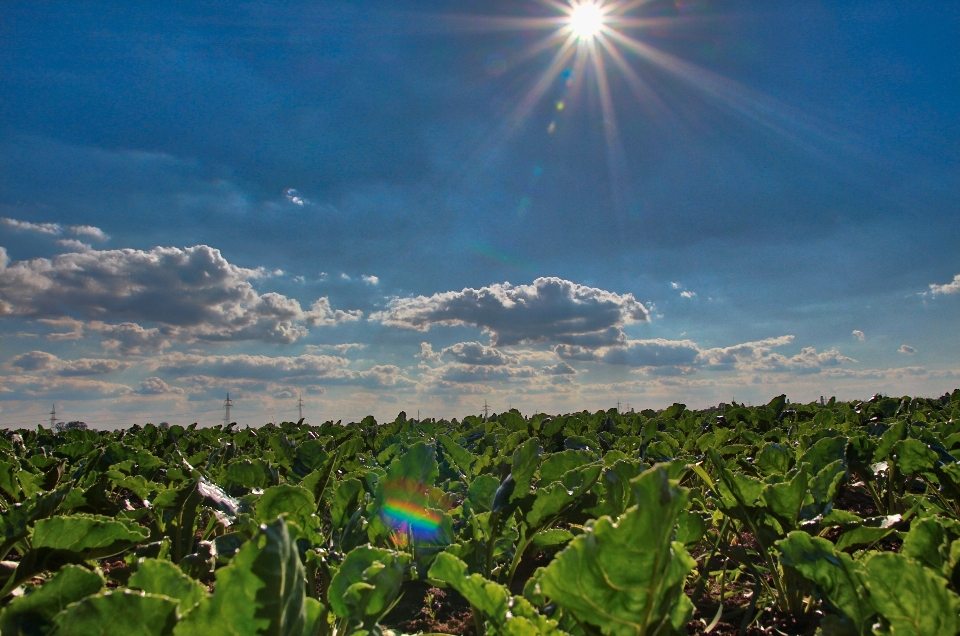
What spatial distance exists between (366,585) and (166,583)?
422mm

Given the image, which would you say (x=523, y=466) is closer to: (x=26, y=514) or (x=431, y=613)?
(x=431, y=613)

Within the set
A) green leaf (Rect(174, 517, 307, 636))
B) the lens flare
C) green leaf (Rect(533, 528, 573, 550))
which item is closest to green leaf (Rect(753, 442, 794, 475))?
green leaf (Rect(533, 528, 573, 550))

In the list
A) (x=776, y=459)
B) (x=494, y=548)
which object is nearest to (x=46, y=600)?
(x=494, y=548)

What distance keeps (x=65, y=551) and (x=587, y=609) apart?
1459 millimetres

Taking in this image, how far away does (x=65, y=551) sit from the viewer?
5.32ft

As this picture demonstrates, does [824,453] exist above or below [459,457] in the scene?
above

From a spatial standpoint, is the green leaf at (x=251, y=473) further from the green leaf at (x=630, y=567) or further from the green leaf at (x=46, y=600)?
the green leaf at (x=630, y=567)

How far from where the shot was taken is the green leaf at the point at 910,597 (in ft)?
3.81

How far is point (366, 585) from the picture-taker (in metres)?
1.33

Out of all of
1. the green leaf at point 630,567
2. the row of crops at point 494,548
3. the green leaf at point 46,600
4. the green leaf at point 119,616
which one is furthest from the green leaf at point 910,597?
the green leaf at point 46,600

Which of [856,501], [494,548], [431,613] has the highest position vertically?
[494,548]

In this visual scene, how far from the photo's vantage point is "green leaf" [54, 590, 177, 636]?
1.01 m

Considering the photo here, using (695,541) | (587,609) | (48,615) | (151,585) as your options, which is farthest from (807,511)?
(48,615)

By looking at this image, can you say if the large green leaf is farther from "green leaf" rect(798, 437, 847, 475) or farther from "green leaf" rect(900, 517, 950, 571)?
"green leaf" rect(798, 437, 847, 475)
